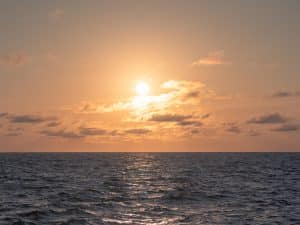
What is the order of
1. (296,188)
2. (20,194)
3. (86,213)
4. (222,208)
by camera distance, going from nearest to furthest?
(86,213) < (222,208) < (20,194) < (296,188)

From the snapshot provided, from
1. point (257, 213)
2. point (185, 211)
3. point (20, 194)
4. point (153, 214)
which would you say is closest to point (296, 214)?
point (257, 213)

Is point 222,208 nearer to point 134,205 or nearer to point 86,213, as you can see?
point 134,205

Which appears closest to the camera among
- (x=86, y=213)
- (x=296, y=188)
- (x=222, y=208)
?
(x=86, y=213)

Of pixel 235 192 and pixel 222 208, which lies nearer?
pixel 222 208

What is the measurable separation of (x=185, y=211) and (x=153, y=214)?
324cm

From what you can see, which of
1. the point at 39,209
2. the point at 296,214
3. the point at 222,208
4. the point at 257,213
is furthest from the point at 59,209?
the point at 296,214

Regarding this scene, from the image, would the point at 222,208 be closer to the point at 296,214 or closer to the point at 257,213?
the point at 257,213

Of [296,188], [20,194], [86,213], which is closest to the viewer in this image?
[86,213]

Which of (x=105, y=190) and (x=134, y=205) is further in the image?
(x=105, y=190)

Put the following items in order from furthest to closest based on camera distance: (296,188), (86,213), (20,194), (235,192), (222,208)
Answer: (296,188)
(235,192)
(20,194)
(222,208)
(86,213)

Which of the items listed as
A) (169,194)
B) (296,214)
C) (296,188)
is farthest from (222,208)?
(296,188)

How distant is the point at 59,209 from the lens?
40.0 metres

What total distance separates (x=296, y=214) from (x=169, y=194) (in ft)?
56.6

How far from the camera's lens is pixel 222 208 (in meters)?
41.4
